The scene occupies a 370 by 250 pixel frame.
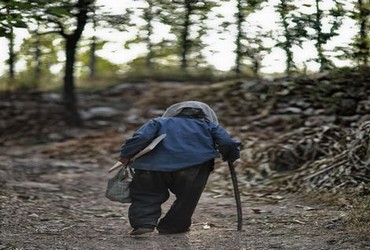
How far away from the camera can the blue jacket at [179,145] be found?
187 inches

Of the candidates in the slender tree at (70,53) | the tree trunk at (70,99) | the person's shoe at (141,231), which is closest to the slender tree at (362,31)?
the person's shoe at (141,231)

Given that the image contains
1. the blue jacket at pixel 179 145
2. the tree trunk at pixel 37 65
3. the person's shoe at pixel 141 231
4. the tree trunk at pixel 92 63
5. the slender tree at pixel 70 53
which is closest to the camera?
the person's shoe at pixel 141 231

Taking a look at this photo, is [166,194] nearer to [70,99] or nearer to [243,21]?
[243,21]

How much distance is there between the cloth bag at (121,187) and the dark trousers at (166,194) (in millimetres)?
93

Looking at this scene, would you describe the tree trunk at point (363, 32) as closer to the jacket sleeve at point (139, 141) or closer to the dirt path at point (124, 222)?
the dirt path at point (124, 222)

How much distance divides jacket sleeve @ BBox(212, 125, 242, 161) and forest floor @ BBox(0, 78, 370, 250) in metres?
0.64

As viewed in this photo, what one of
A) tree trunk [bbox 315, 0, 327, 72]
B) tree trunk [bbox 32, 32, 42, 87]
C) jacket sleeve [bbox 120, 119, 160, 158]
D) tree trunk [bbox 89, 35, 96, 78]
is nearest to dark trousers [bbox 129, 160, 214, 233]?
jacket sleeve [bbox 120, 119, 160, 158]

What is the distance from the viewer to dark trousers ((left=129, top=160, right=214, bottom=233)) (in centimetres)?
480

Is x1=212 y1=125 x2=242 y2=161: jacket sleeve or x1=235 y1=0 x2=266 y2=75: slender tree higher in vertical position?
x1=235 y1=0 x2=266 y2=75: slender tree

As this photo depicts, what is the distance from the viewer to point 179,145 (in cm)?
479

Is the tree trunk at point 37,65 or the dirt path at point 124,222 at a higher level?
the tree trunk at point 37,65

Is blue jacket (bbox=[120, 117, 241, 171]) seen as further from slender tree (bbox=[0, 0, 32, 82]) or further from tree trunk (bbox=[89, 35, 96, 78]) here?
tree trunk (bbox=[89, 35, 96, 78])

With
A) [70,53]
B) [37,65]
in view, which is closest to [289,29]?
[70,53]

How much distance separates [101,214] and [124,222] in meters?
0.52
